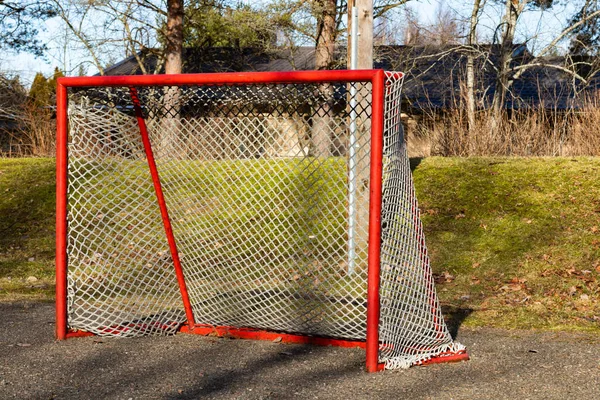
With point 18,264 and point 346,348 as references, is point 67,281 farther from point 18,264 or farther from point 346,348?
point 18,264

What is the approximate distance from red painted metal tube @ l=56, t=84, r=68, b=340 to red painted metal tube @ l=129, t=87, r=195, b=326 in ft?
1.63

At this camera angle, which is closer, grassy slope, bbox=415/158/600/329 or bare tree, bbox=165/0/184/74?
grassy slope, bbox=415/158/600/329

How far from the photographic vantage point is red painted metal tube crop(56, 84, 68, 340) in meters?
5.21

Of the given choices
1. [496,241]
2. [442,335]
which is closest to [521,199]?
[496,241]

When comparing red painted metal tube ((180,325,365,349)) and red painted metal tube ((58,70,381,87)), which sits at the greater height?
red painted metal tube ((58,70,381,87))

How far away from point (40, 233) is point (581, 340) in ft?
26.0

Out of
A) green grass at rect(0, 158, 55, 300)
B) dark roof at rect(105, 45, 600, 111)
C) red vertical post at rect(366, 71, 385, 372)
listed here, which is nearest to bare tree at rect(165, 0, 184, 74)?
dark roof at rect(105, 45, 600, 111)

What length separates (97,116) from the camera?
18.1 ft

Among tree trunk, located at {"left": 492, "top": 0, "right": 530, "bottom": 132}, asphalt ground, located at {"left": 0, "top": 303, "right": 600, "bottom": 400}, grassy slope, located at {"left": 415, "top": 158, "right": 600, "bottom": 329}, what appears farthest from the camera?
tree trunk, located at {"left": 492, "top": 0, "right": 530, "bottom": 132}

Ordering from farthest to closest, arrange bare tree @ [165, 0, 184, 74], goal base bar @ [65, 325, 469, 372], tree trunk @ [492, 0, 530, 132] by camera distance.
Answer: tree trunk @ [492, 0, 530, 132]
bare tree @ [165, 0, 184, 74]
goal base bar @ [65, 325, 469, 372]

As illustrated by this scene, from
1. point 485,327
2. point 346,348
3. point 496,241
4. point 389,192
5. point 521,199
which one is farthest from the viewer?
point 521,199

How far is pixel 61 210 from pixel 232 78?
5.17ft

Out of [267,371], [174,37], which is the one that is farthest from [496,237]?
[174,37]

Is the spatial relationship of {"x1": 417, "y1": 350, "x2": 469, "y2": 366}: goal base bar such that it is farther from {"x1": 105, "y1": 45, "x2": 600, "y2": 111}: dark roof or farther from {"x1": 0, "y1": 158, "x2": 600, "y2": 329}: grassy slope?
{"x1": 105, "y1": 45, "x2": 600, "y2": 111}: dark roof
